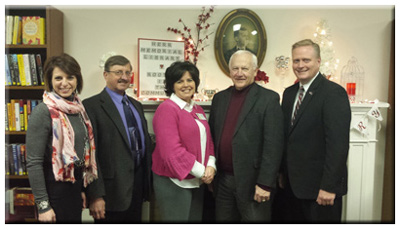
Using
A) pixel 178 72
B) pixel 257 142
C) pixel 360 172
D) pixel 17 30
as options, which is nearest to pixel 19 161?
pixel 17 30

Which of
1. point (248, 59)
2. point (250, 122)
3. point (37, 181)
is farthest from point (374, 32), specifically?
point (37, 181)

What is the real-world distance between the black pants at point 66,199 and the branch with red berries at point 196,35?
1507mm

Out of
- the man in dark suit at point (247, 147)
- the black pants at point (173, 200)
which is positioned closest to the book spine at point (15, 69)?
the black pants at point (173, 200)

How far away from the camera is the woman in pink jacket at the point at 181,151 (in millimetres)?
1491

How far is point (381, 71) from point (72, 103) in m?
2.83

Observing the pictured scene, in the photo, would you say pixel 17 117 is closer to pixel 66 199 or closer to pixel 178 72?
pixel 66 199

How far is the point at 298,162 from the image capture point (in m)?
1.53

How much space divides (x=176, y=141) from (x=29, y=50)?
1726 mm

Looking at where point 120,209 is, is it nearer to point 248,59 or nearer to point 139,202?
point 139,202

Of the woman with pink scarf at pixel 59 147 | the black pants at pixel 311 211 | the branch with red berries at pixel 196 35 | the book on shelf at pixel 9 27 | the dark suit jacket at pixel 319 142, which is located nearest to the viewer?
the woman with pink scarf at pixel 59 147

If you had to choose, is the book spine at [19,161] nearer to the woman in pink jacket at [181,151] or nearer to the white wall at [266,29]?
the white wall at [266,29]

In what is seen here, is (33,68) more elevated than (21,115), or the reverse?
(33,68)

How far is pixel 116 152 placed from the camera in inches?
61.5

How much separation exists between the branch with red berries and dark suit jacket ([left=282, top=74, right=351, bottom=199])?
4.06 ft
